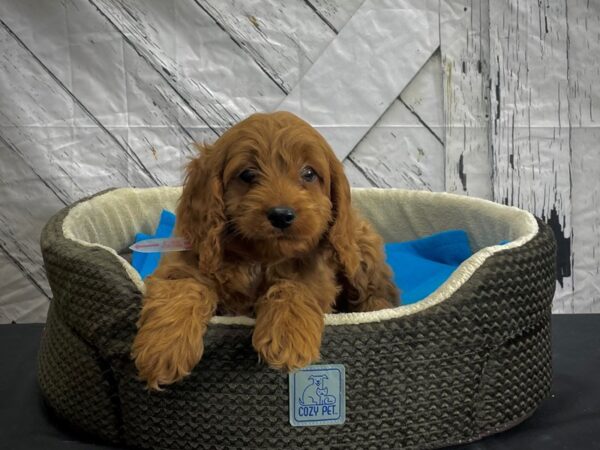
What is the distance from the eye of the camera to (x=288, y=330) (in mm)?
1771

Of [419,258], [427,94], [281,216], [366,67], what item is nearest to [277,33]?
[366,67]

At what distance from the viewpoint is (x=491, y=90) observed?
3467mm

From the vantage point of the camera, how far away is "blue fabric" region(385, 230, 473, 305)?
2.91 metres

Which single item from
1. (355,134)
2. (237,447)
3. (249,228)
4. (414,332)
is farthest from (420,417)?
(355,134)

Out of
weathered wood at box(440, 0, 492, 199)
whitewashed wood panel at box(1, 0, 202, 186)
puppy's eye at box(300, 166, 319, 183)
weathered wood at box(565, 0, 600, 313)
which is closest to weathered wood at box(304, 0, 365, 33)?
weathered wood at box(440, 0, 492, 199)

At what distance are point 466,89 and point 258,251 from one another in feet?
6.23

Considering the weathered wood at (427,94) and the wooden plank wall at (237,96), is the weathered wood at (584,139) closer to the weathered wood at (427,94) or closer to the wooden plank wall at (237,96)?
the wooden plank wall at (237,96)

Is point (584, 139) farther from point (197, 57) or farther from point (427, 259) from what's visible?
point (197, 57)

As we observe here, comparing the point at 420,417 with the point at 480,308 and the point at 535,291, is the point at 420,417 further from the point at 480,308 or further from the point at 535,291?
the point at 535,291

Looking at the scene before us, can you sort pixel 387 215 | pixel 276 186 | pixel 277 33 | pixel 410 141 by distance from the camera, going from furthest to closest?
1. pixel 410 141
2. pixel 277 33
3. pixel 387 215
4. pixel 276 186

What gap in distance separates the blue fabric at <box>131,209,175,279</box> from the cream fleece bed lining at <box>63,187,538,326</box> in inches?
2.5

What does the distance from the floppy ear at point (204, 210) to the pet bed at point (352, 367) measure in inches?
6.8

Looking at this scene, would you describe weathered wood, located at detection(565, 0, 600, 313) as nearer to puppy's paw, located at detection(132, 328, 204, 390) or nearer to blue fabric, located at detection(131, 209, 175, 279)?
Answer: blue fabric, located at detection(131, 209, 175, 279)

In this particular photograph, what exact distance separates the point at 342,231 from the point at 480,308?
1.42ft
